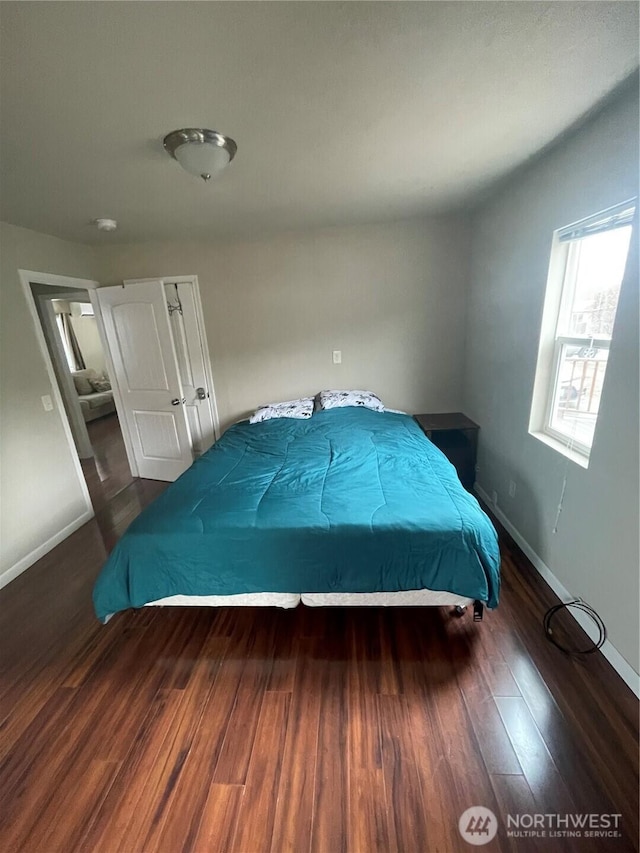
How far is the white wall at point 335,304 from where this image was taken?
3051mm

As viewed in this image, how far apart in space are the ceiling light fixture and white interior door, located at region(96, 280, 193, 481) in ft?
5.58

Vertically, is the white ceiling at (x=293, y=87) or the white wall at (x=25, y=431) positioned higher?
the white ceiling at (x=293, y=87)

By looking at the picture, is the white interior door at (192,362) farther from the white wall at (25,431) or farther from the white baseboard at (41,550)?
the white baseboard at (41,550)

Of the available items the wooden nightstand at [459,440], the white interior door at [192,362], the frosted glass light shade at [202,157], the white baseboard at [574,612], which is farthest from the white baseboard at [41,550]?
the white baseboard at [574,612]

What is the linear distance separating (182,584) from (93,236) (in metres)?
3.01

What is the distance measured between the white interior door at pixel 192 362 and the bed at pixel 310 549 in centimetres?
182

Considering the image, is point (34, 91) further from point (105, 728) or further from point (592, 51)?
point (105, 728)

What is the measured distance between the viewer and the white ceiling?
0.92 m

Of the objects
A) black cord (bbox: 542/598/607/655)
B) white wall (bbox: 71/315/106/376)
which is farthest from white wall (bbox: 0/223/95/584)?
white wall (bbox: 71/315/106/376)

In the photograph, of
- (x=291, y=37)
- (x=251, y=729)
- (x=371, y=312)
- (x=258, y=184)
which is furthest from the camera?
(x=371, y=312)

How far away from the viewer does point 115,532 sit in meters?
2.72

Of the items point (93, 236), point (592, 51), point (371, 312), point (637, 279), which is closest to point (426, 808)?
point (637, 279)

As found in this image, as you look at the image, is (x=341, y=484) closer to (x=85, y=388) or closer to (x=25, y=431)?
(x=25, y=431)

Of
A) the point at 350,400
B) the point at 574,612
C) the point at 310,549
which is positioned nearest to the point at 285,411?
the point at 350,400
